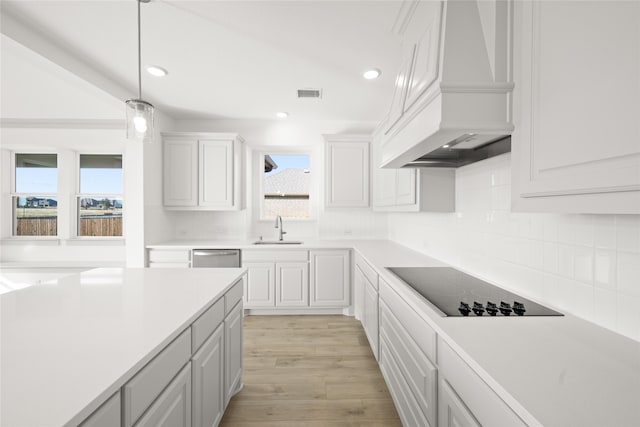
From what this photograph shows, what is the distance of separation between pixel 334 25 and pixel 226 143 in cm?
224

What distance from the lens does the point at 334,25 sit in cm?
192

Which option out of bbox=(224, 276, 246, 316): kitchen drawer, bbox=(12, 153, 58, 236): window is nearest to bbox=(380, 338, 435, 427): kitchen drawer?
bbox=(224, 276, 246, 316): kitchen drawer

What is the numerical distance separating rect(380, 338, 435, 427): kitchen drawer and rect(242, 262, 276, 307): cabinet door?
67.2 inches

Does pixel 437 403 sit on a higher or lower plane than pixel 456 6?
lower

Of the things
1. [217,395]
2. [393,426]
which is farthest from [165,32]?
[393,426]

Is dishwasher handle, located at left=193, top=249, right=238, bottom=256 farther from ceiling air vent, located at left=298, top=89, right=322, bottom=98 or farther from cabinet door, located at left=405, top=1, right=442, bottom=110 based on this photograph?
cabinet door, located at left=405, top=1, right=442, bottom=110

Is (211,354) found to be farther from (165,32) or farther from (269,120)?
(269,120)

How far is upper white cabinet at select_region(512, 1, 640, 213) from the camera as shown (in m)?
0.67

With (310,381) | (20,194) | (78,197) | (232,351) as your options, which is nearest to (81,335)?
(232,351)

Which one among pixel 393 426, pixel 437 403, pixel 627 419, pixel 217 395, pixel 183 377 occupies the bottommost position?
pixel 393 426

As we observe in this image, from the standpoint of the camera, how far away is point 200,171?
3.72m

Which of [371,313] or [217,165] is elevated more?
[217,165]

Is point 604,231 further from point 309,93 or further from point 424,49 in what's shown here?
point 309,93

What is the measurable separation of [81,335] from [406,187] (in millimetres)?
2341
